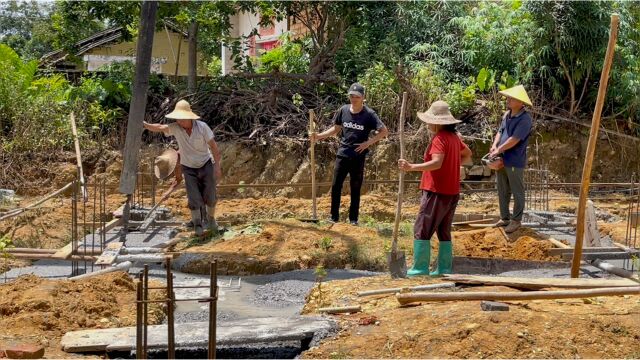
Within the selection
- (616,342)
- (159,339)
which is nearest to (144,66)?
(159,339)

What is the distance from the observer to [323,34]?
16.5 metres

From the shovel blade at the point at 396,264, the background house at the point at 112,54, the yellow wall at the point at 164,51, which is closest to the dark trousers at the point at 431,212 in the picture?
the shovel blade at the point at 396,264

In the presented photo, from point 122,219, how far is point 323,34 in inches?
309

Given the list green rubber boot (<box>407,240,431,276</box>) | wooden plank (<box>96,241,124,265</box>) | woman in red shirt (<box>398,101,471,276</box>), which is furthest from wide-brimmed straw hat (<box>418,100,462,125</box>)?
wooden plank (<box>96,241,124,265</box>)

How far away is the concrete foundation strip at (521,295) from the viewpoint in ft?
→ 16.7

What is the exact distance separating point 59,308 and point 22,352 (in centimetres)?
106

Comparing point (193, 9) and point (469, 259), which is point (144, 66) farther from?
point (193, 9)

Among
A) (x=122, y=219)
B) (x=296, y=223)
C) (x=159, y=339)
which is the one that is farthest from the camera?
(x=122, y=219)

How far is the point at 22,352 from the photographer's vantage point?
173 inches

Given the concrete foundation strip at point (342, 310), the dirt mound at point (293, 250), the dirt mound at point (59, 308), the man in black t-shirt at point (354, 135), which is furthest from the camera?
the man in black t-shirt at point (354, 135)

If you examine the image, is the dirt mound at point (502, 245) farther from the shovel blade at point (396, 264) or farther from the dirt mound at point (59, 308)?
the dirt mound at point (59, 308)

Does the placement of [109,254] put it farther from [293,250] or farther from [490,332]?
[490,332]

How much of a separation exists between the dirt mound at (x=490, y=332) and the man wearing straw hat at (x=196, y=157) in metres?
3.98

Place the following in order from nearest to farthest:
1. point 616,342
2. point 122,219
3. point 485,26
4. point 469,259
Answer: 1. point 616,342
2. point 469,259
3. point 122,219
4. point 485,26
